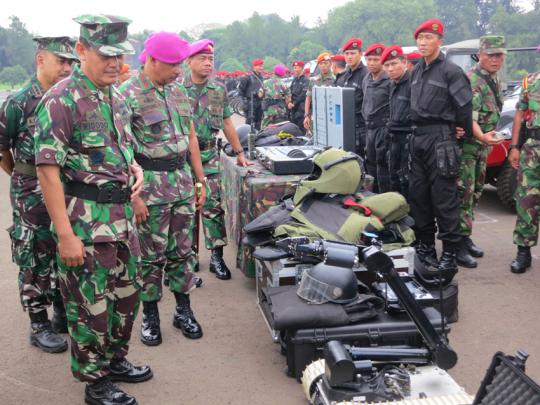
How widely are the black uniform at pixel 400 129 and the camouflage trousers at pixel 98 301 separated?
9.70 ft

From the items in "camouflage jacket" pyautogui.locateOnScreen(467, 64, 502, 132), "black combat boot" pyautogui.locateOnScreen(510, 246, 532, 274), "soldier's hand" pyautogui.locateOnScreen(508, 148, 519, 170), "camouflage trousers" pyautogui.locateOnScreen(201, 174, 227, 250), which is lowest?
"black combat boot" pyautogui.locateOnScreen(510, 246, 532, 274)

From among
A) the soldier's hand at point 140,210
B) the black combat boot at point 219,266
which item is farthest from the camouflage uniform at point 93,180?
the black combat boot at point 219,266

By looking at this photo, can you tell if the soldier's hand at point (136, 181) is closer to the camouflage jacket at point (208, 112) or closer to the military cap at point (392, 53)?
the camouflage jacket at point (208, 112)

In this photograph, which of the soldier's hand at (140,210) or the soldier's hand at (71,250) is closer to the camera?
the soldier's hand at (71,250)

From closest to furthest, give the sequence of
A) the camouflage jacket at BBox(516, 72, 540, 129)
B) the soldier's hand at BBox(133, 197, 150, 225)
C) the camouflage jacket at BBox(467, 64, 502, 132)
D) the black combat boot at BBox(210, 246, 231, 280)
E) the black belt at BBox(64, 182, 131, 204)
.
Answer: the black belt at BBox(64, 182, 131, 204) < the soldier's hand at BBox(133, 197, 150, 225) < the camouflage jacket at BBox(516, 72, 540, 129) < the black combat boot at BBox(210, 246, 231, 280) < the camouflage jacket at BBox(467, 64, 502, 132)

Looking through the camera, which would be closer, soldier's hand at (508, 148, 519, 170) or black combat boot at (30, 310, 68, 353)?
black combat boot at (30, 310, 68, 353)

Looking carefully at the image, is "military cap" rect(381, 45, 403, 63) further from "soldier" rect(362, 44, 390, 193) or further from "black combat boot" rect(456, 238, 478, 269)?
"black combat boot" rect(456, 238, 478, 269)

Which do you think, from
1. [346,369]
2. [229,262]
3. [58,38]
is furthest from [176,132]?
[229,262]

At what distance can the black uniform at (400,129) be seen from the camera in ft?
17.6

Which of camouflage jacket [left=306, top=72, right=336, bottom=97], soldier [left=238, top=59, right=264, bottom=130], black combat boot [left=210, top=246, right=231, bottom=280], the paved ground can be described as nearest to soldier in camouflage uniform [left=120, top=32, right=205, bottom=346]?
the paved ground

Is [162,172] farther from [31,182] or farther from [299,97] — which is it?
[299,97]

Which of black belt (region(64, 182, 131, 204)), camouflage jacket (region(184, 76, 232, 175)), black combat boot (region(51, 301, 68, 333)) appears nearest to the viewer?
black belt (region(64, 182, 131, 204))

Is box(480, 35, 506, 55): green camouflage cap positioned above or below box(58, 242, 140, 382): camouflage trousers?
above

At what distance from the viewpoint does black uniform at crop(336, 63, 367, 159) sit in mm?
6883
